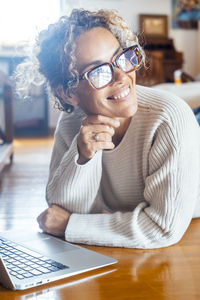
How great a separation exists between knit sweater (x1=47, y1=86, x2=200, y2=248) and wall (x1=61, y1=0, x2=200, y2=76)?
15.5ft

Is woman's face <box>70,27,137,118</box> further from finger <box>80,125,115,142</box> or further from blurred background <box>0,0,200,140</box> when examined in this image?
blurred background <box>0,0,200,140</box>

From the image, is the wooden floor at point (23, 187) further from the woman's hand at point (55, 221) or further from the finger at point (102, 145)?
the finger at point (102, 145)

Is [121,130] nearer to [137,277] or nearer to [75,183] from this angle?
[75,183]

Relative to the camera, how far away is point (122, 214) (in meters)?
1.22

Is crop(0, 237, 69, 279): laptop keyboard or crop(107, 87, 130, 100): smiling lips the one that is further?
crop(107, 87, 130, 100): smiling lips

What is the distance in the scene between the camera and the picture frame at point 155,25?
6.14 m

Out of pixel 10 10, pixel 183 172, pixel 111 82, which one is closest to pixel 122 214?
pixel 183 172

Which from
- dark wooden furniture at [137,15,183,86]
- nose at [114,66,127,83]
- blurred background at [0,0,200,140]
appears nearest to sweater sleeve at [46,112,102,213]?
nose at [114,66,127,83]

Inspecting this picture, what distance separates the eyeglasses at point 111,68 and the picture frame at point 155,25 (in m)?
5.14

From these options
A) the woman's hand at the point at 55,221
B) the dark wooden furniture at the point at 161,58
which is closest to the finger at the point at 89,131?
the woman's hand at the point at 55,221

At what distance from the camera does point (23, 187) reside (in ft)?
7.52

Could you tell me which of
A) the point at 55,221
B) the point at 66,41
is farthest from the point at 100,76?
the point at 55,221

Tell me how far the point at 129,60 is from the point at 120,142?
248 mm

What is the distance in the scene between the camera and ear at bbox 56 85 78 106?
1296 mm
